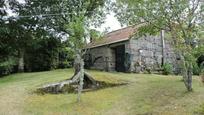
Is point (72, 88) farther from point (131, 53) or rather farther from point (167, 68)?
point (167, 68)

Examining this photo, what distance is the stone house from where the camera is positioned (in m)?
24.8

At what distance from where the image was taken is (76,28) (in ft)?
45.2

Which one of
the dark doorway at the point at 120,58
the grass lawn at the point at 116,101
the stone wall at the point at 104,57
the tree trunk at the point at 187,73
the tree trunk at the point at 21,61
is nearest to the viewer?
the grass lawn at the point at 116,101

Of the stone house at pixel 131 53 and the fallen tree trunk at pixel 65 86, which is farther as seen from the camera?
the stone house at pixel 131 53

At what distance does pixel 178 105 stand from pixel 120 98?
2962 mm

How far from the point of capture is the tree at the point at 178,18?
14234 millimetres

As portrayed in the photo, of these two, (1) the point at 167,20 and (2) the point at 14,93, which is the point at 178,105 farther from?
(2) the point at 14,93

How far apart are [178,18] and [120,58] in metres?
12.2

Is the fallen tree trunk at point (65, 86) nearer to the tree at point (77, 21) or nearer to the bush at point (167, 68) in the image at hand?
the tree at point (77, 21)

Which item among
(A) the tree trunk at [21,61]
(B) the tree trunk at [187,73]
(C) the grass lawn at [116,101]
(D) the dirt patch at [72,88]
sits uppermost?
(A) the tree trunk at [21,61]

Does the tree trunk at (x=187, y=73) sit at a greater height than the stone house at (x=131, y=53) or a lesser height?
lesser

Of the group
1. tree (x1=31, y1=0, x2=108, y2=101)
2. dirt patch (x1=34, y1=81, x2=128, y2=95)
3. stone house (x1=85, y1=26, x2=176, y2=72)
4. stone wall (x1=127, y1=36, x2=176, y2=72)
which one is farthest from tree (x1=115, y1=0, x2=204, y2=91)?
stone wall (x1=127, y1=36, x2=176, y2=72)

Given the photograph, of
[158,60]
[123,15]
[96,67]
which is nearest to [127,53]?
[158,60]

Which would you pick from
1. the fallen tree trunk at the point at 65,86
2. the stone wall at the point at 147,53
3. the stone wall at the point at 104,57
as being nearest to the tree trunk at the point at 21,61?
the stone wall at the point at 104,57
